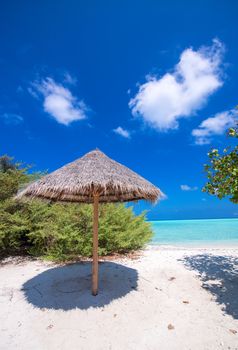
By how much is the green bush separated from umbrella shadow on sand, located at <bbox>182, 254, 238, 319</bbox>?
216 centimetres

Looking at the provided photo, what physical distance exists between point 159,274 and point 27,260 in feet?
12.8

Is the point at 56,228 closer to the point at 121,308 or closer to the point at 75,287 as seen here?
the point at 75,287

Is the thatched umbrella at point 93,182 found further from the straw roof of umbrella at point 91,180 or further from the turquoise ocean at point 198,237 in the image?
the turquoise ocean at point 198,237

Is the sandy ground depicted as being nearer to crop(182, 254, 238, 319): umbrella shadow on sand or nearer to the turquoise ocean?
crop(182, 254, 238, 319): umbrella shadow on sand

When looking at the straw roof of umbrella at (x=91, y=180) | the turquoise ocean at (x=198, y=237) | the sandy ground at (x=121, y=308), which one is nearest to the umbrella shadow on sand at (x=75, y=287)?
the sandy ground at (x=121, y=308)

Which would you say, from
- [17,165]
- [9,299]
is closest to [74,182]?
[9,299]

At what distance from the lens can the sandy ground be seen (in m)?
2.89

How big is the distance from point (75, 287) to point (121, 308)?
110 centimetres

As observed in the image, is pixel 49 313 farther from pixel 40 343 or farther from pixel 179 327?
pixel 179 327

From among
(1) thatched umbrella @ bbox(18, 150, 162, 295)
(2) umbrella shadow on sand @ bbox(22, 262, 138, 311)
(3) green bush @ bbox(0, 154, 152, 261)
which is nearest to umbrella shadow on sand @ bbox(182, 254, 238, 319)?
(2) umbrella shadow on sand @ bbox(22, 262, 138, 311)

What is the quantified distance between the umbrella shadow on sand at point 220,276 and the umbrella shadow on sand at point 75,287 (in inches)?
59.3

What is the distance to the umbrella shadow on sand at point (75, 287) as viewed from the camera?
147 inches

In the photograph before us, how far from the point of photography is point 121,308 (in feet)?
11.8

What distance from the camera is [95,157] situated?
14.1 ft
